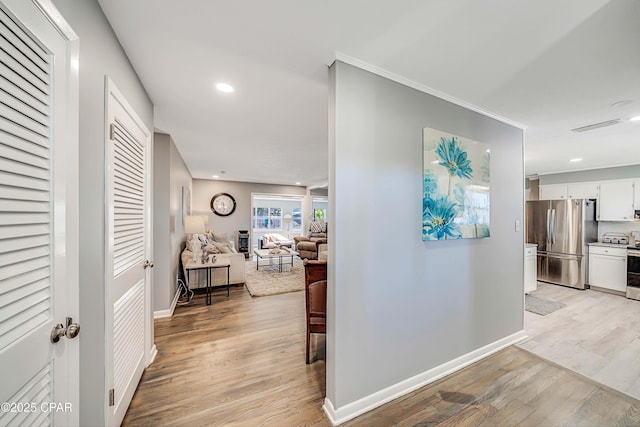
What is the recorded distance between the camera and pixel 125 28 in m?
1.33

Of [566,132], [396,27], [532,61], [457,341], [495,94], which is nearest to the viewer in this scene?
[396,27]

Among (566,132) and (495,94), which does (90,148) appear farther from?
(566,132)

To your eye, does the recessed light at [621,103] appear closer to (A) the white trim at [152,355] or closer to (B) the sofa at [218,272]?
(A) the white trim at [152,355]

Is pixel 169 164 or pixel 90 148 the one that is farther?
pixel 169 164

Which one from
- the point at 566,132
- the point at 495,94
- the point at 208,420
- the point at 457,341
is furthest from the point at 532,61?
the point at 208,420

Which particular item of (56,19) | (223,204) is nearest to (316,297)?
(56,19)

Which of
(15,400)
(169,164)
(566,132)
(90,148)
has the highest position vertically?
(566,132)

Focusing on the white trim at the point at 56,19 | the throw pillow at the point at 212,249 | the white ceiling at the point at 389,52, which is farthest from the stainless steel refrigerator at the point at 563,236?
the white trim at the point at 56,19

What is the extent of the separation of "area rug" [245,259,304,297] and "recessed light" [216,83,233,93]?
316 cm

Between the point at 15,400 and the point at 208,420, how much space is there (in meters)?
1.20

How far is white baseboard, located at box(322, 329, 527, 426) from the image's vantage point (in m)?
1.60

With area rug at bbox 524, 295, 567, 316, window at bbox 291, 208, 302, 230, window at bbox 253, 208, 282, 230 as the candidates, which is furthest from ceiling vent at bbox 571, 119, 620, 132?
window at bbox 253, 208, 282, 230

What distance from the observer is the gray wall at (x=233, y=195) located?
7.07 m

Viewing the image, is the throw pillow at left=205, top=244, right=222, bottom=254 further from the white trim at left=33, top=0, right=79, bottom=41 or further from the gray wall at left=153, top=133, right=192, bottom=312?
the white trim at left=33, top=0, right=79, bottom=41
